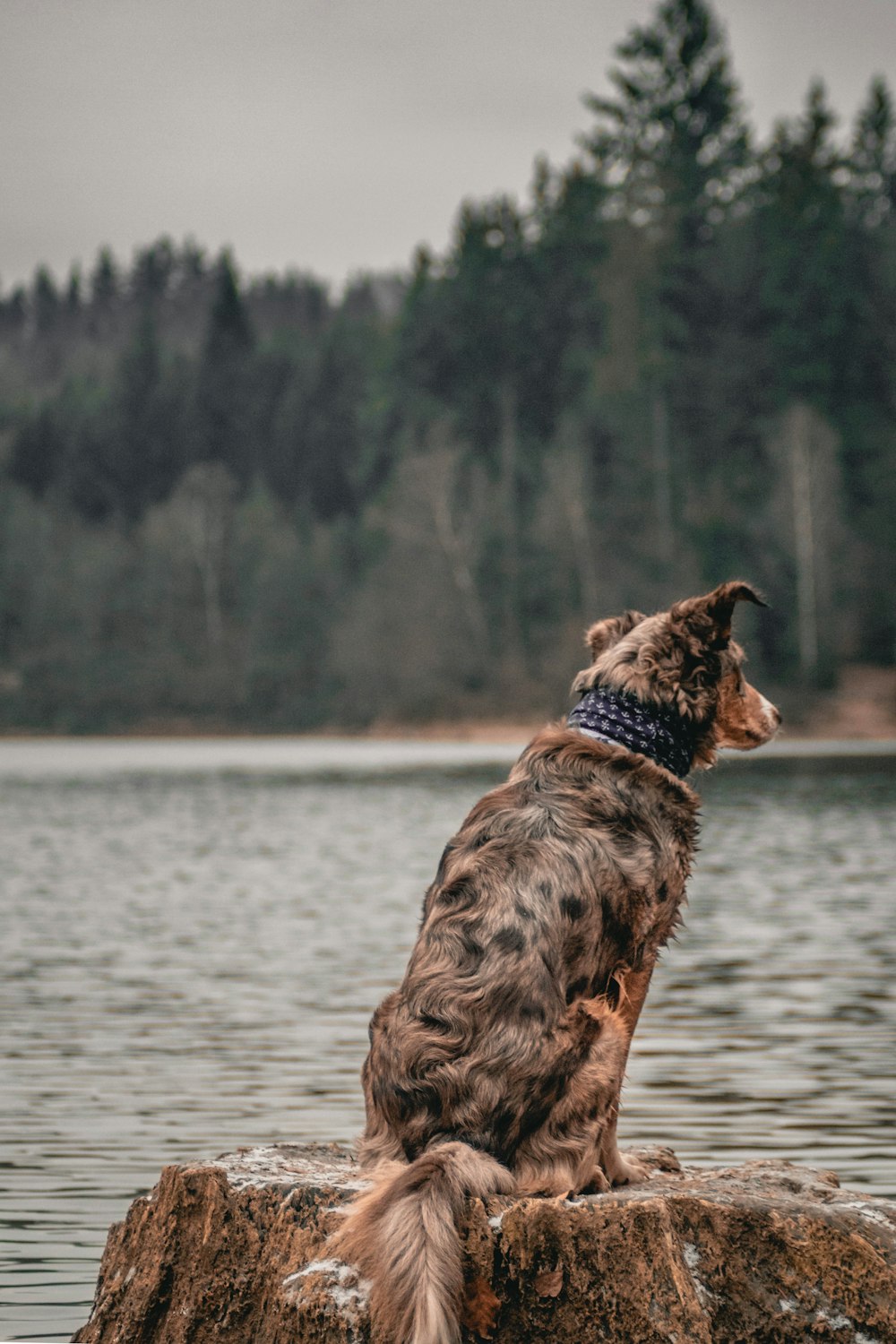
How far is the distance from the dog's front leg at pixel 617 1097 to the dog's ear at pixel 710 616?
1.13 meters

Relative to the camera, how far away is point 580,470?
83.2 metres

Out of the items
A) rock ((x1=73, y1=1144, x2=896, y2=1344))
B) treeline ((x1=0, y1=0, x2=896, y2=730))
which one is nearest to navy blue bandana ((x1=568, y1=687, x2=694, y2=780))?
rock ((x1=73, y1=1144, x2=896, y2=1344))

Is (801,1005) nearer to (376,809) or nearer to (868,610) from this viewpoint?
(376,809)

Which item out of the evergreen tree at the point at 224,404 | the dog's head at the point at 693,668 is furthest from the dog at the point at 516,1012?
the evergreen tree at the point at 224,404

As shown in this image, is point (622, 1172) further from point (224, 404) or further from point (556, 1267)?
point (224, 404)

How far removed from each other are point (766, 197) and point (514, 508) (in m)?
19.4

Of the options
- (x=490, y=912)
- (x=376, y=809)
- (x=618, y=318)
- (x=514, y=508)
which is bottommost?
(x=376, y=809)

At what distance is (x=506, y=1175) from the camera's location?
4.84m

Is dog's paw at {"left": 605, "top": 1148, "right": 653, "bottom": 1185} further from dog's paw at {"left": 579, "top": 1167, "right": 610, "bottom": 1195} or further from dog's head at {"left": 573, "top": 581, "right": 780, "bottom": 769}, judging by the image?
dog's head at {"left": 573, "top": 581, "right": 780, "bottom": 769}

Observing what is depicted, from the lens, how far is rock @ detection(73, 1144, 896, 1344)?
470cm

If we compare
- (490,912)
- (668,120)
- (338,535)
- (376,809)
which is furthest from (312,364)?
(490,912)

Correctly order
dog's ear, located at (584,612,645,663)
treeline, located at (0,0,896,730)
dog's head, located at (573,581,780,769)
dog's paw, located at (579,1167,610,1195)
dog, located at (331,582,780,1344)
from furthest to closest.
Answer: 1. treeline, located at (0,0,896,730)
2. dog's ear, located at (584,612,645,663)
3. dog's head, located at (573,581,780,769)
4. dog's paw, located at (579,1167,610,1195)
5. dog, located at (331,582,780,1344)

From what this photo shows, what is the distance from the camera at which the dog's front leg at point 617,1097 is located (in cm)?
523

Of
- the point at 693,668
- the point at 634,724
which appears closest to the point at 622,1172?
the point at 634,724
